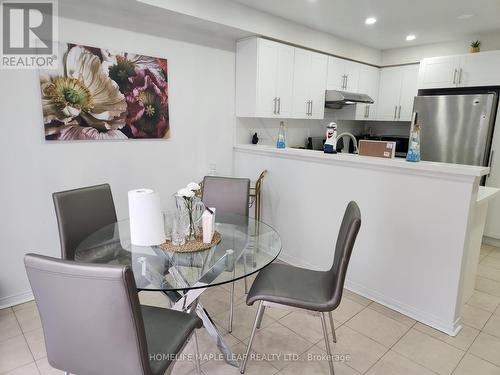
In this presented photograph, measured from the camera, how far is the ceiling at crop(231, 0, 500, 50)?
3.01 m

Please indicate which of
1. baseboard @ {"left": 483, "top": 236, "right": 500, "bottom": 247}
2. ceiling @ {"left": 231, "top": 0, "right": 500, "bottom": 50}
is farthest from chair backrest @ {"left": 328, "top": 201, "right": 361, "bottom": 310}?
baseboard @ {"left": 483, "top": 236, "right": 500, "bottom": 247}

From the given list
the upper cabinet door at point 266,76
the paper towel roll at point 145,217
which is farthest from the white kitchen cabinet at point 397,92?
the paper towel roll at point 145,217

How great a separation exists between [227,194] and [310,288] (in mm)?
1145

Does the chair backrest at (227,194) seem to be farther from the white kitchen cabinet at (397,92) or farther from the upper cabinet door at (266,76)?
the white kitchen cabinet at (397,92)

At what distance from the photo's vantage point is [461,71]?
3.94 meters

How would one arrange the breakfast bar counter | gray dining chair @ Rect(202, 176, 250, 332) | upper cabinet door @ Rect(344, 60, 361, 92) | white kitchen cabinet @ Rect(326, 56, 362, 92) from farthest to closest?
upper cabinet door @ Rect(344, 60, 361, 92), white kitchen cabinet @ Rect(326, 56, 362, 92), gray dining chair @ Rect(202, 176, 250, 332), the breakfast bar counter

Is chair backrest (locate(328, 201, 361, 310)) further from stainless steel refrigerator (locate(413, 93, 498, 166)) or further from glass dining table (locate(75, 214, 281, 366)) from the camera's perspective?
stainless steel refrigerator (locate(413, 93, 498, 166))

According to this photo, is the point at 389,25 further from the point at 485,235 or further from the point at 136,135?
the point at 136,135

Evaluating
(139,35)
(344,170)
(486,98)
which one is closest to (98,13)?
(139,35)

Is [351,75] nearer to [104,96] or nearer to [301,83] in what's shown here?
[301,83]

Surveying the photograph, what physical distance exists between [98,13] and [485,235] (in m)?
4.74

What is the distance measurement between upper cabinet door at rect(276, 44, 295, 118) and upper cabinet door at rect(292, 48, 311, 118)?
7cm

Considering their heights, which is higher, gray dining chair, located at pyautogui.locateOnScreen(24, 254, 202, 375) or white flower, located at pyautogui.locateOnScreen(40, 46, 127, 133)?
white flower, located at pyautogui.locateOnScreen(40, 46, 127, 133)

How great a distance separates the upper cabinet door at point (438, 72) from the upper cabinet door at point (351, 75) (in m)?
0.82
